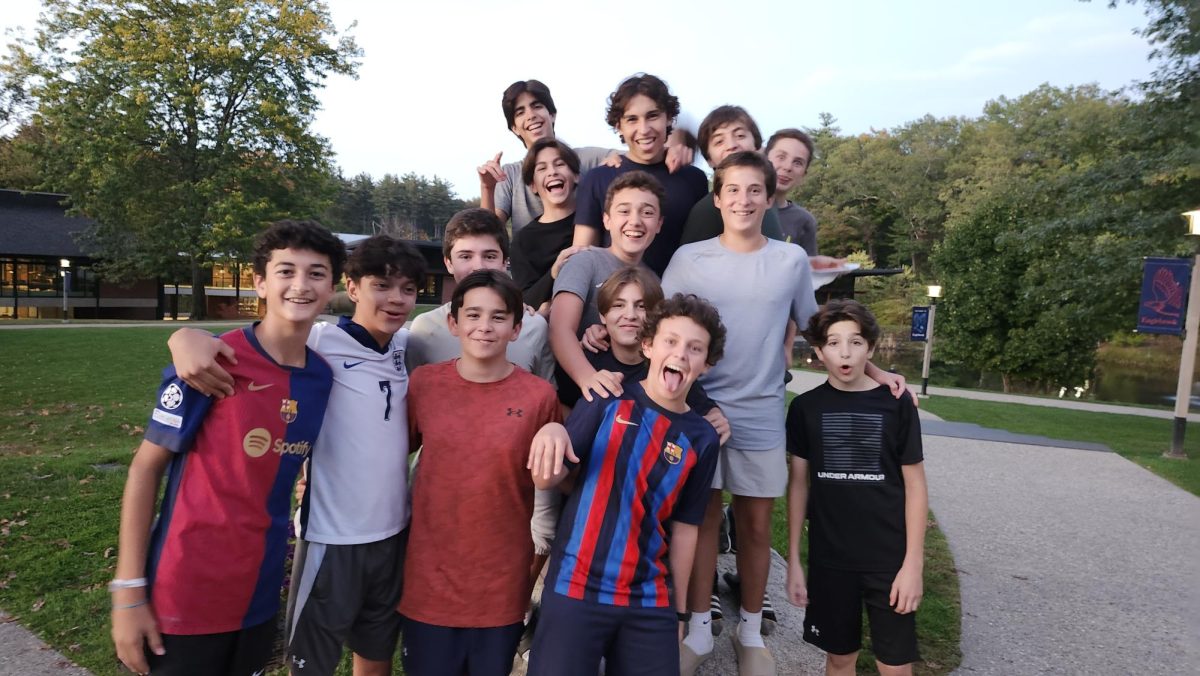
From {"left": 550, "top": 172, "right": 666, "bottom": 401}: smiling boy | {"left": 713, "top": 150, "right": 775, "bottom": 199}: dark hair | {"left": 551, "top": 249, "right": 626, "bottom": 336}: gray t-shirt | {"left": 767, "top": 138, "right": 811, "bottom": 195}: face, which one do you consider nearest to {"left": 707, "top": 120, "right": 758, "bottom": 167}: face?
{"left": 713, "top": 150, "right": 775, "bottom": 199}: dark hair

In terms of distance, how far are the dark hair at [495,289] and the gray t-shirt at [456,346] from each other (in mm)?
340

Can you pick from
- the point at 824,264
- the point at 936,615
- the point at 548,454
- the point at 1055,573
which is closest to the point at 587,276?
the point at 548,454

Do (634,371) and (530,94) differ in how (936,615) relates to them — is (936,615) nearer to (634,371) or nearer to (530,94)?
(634,371)

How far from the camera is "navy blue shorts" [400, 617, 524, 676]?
7.31 feet

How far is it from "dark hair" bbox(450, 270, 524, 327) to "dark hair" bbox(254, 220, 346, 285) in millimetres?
432

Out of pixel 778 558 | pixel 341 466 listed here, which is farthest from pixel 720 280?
pixel 778 558

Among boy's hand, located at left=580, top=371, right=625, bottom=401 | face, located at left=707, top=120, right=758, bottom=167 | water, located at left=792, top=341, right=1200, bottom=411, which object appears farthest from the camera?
water, located at left=792, top=341, right=1200, bottom=411

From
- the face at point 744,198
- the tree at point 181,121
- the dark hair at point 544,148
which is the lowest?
the face at point 744,198

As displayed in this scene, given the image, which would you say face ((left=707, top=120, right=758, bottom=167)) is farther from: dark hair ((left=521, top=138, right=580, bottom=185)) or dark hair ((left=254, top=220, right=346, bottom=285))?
dark hair ((left=254, top=220, right=346, bottom=285))

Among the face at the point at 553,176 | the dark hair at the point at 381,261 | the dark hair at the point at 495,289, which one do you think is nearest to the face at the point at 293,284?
the dark hair at the point at 381,261

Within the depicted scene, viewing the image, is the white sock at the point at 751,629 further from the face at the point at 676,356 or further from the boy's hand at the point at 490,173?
the boy's hand at the point at 490,173

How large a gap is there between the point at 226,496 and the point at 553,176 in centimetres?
207

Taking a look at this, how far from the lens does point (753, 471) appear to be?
9.59 ft

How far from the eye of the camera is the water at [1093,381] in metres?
22.5
